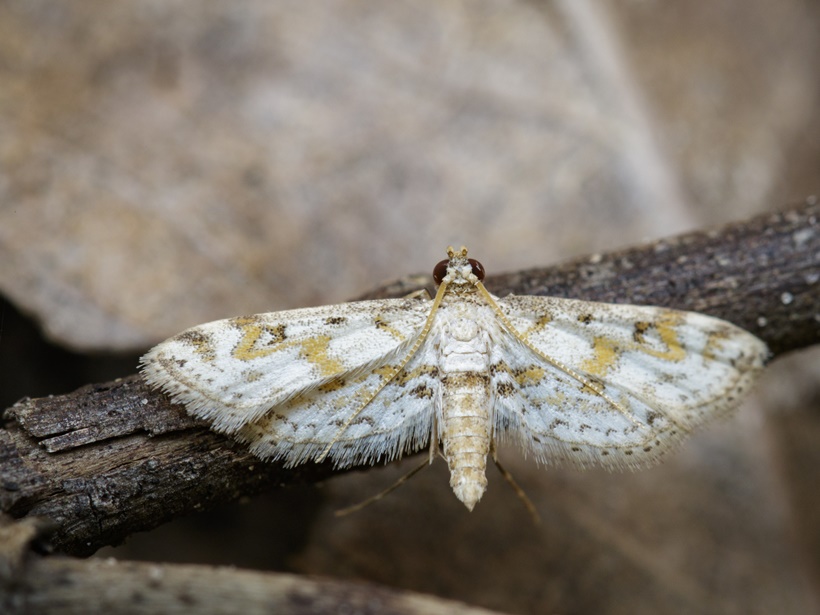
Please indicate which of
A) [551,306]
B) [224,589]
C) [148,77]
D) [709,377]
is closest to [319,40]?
[148,77]

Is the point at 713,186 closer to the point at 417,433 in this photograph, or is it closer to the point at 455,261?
the point at 455,261

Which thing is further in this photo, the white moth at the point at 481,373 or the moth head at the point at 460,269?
the moth head at the point at 460,269

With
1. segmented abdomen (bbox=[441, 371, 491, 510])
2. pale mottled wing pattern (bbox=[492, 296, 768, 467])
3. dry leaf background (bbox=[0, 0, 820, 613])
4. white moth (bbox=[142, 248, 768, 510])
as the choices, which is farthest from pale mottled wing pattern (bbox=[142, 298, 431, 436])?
dry leaf background (bbox=[0, 0, 820, 613])

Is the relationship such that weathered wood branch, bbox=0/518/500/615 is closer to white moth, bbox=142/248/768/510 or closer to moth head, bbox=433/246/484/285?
white moth, bbox=142/248/768/510

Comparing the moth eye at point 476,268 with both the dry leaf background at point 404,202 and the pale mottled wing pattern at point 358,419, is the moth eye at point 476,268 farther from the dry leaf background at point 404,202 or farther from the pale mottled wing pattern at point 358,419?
the dry leaf background at point 404,202

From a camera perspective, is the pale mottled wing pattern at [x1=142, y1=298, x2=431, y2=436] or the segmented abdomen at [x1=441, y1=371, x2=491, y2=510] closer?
the pale mottled wing pattern at [x1=142, y1=298, x2=431, y2=436]

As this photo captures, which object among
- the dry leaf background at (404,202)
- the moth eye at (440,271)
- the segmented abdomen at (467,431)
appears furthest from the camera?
the dry leaf background at (404,202)

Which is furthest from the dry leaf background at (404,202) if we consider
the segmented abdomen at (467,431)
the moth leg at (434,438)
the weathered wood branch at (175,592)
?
the weathered wood branch at (175,592)
